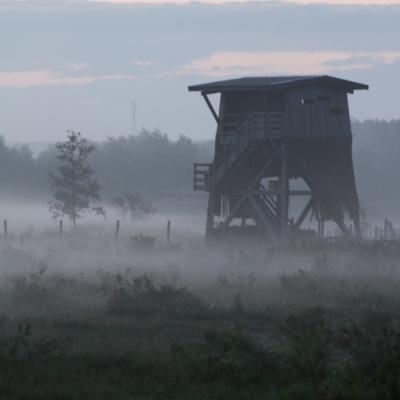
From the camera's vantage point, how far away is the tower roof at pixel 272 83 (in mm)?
42188

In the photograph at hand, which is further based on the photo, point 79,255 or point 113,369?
point 79,255

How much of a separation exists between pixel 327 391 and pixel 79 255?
2766 centimetres

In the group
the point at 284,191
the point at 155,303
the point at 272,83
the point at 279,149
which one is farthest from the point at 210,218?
the point at 155,303

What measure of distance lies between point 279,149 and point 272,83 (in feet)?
8.41

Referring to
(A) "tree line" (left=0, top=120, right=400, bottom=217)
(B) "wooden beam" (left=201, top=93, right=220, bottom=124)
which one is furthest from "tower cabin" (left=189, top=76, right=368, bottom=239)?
(A) "tree line" (left=0, top=120, right=400, bottom=217)

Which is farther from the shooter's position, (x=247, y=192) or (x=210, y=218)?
(x=210, y=218)

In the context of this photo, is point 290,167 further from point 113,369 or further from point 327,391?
point 327,391

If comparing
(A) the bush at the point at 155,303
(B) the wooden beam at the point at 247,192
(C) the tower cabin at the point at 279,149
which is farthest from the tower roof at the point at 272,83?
(A) the bush at the point at 155,303

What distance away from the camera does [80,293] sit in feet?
87.9

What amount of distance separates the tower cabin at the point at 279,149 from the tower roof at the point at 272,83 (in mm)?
37

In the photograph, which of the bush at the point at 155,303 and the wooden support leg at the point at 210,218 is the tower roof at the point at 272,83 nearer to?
the wooden support leg at the point at 210,218

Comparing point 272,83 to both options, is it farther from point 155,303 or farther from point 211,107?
point 155,303

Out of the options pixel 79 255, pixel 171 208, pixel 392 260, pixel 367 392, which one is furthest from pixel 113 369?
pixel 171 208

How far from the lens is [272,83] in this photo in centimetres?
4222
